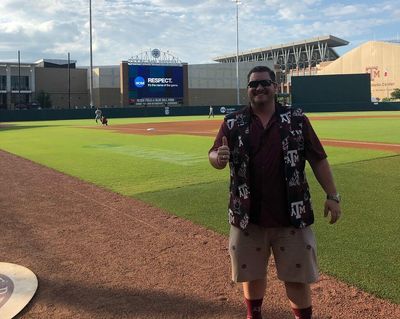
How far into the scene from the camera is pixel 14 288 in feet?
15.3

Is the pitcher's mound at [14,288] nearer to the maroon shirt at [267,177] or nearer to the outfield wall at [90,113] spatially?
the maroon shirt at [267,177]

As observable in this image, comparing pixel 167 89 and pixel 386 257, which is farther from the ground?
pixel 167 89

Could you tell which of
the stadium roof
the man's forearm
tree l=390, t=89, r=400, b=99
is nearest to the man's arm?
the man's forearm

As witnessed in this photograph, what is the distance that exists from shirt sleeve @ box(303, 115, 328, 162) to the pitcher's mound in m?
2.80

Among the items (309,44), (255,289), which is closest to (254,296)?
(255,289)

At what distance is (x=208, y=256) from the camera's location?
550 cm

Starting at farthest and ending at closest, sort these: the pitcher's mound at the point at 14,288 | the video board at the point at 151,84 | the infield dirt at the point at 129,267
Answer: the video board at the point at 151,84 → the pitcher's mound at the point at 14,288 → the infield dirt at the point at 129,267

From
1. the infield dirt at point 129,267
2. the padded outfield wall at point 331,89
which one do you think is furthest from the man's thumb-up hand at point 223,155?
the padded outfield wall at point 331,89

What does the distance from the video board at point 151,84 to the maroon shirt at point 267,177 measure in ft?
250

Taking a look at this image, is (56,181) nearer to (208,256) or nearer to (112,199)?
(112,199)

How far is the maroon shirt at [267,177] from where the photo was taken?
10.7ft

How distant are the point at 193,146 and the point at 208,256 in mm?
14020

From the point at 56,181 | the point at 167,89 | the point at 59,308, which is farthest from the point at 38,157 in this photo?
the point at 167,89

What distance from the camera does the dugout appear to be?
7738cm
